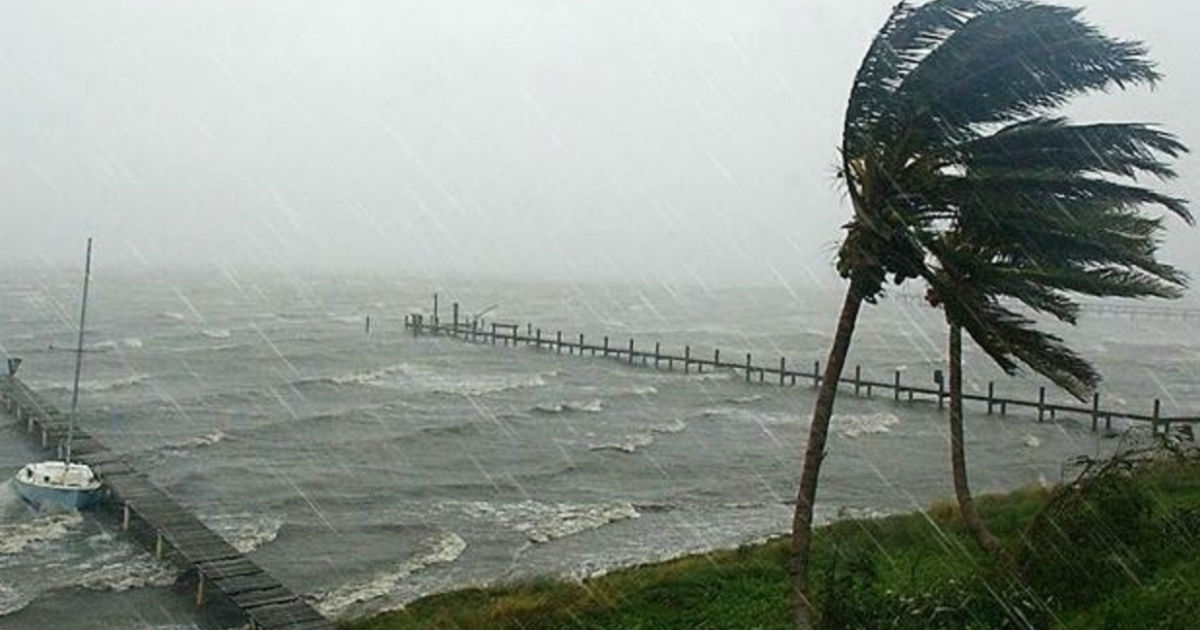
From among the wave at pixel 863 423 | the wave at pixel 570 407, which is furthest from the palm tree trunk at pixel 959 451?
the wave at pixel 570 407

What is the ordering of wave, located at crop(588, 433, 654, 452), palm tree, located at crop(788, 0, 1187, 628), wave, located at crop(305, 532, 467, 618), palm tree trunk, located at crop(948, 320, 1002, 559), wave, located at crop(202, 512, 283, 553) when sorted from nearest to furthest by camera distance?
palm tree, located at crop(788, 0, 1187, 628), palm tree trunk, located at crop(948, 320, 1002, 559), wave, located at crop(305, 532, 467, 618), wave, located at crop(202, 512, 283, 553), wave, located at crop(588, 433, 654, 452)

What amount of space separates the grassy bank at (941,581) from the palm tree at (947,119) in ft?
6.31

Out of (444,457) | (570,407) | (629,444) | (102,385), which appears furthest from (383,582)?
(102,385)

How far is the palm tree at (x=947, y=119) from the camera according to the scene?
29.1 ft

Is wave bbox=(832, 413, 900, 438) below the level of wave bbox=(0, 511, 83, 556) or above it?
above

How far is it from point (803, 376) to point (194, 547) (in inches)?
1433

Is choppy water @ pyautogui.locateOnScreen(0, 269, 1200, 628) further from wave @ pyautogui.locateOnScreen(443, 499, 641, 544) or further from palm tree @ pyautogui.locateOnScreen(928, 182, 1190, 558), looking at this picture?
palm tree @ pyautogui.locateOnScreen(928, 182, 1190, 558)

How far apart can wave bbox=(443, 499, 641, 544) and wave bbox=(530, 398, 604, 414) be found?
16.5 meters

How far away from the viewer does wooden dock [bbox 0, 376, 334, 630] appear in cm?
1564

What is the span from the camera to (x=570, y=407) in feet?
142

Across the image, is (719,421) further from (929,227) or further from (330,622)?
(929,227)

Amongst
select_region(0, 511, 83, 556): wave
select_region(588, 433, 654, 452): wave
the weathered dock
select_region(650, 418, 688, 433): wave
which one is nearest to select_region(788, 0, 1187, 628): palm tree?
the weathered dock

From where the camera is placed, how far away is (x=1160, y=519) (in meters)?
12.0

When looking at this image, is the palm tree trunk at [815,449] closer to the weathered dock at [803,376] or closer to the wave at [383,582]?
the weathered dock at [803,376]
